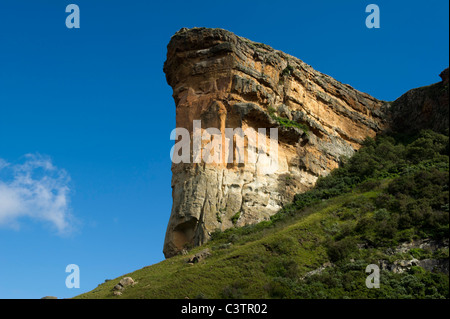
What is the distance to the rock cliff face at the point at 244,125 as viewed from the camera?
125 feet

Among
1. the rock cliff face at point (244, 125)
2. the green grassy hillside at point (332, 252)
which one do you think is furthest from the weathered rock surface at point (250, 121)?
the green grassy hillside at point (332, 252)

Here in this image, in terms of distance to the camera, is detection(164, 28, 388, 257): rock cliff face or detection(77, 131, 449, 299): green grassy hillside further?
detection(164, 28, 388, 257): rock cliff face

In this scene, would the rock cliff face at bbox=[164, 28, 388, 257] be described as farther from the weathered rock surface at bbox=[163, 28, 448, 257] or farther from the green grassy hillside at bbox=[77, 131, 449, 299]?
the green grassy hillside at bbox=[77, 131, 449, 299]

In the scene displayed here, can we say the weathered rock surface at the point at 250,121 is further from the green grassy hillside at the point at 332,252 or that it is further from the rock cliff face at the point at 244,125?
the green grassy hillside at the point at 332,252

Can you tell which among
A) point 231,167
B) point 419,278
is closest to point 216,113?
point 231,167

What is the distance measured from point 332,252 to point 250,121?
16.9m

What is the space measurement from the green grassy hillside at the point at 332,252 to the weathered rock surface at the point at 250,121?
8.99ft

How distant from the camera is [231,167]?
40406mm

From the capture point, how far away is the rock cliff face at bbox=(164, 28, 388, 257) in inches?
1502

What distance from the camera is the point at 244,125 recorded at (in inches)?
1655

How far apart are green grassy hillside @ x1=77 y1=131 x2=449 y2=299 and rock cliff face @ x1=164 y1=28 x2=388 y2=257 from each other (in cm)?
284

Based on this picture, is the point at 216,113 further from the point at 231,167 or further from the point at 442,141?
the point at 442,141

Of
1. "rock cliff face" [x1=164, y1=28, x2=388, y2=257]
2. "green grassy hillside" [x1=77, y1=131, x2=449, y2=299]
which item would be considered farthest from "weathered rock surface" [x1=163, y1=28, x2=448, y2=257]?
"green grassy hillside" [x1=77, y1=131, x2=449, y2=299]

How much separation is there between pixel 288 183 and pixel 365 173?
7063 millimetres
